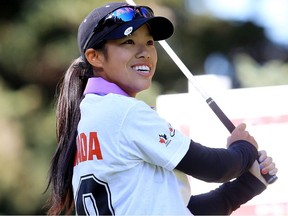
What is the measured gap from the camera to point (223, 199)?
3344mm

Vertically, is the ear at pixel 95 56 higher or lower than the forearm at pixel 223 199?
higher

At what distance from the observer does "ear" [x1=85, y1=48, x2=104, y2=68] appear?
10.5 feet

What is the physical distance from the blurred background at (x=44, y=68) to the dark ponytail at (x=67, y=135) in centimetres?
477

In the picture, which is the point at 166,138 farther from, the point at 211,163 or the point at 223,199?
the point at 223,199

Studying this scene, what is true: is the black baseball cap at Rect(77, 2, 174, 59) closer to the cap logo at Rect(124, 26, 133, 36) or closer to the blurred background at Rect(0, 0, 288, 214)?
the cap logo at Rect(124, 26, 133, 36)

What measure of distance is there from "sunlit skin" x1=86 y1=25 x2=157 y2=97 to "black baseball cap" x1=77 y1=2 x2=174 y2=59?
32 millimetres

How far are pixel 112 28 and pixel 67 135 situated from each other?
1.26 feet

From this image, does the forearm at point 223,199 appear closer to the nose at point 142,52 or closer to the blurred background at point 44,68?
the nose at point 142,52

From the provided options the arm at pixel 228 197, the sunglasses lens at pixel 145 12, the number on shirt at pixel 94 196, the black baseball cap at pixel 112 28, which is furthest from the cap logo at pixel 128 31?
the arm at pixel 228 197

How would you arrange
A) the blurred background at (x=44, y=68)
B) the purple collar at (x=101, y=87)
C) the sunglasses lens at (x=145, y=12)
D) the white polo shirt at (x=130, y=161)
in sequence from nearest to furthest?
the white polo shirt at (x=130, y=161), the purple collar at (x=101, y=87), the sunglasses lens at (x=145, y=12), the blurred background at (x=44, y=68)

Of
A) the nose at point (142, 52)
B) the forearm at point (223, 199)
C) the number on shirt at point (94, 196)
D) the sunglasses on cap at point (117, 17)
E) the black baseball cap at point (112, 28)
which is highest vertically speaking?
the sunglasses on cap at point (117, 17)

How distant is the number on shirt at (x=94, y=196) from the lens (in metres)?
3.00

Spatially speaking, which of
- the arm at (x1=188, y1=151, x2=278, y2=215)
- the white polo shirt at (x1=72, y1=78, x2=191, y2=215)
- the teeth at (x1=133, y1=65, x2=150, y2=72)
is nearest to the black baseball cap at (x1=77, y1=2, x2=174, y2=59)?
the teeth at (x1=133, y1=65, x2=150, y2=72)

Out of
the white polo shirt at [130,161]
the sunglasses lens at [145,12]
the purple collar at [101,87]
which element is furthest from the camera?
the sunglasses lens at [145,12]
